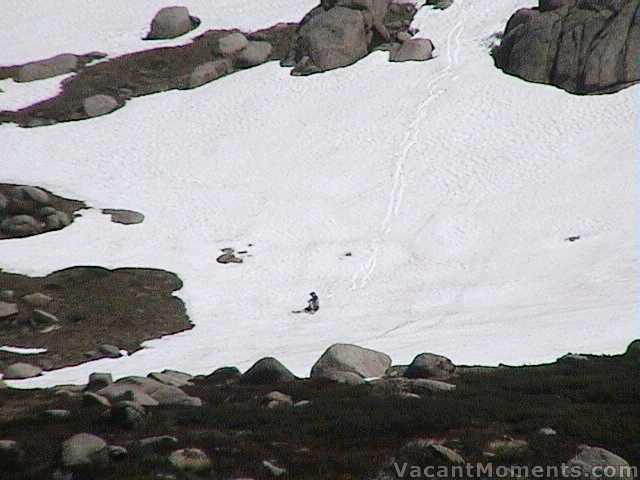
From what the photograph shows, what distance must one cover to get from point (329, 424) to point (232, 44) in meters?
49.6

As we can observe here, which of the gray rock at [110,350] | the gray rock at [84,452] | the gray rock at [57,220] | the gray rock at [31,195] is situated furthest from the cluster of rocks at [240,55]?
the gray rock at [84,452]

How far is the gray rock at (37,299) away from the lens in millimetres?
36969

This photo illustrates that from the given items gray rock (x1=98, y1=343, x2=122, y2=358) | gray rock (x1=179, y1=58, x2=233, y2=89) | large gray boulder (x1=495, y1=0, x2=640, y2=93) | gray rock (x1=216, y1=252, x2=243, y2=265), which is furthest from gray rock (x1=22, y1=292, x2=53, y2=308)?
large gray boulder (x1=495, y1=0, x2=640, y2=93)

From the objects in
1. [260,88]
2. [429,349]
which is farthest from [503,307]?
[260,88]

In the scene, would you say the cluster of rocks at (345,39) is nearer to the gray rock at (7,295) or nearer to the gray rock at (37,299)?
the gray rock at (37,299)

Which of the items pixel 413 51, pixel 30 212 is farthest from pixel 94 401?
pixel 413 51

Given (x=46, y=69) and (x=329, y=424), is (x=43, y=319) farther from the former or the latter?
(x=46, y=69)

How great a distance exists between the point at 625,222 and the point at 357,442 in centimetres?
2962

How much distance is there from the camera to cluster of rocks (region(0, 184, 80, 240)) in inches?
1725

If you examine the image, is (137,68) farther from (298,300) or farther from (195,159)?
(298,300)

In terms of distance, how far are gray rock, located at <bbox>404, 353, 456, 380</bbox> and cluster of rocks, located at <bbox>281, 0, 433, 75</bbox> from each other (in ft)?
123

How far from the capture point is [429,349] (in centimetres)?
3088

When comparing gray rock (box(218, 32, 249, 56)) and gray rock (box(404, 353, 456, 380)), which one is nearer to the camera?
gray rock (box(404, 353, 456, 380))

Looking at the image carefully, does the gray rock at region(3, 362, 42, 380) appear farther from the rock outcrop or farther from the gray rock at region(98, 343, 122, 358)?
the rock outcrop
